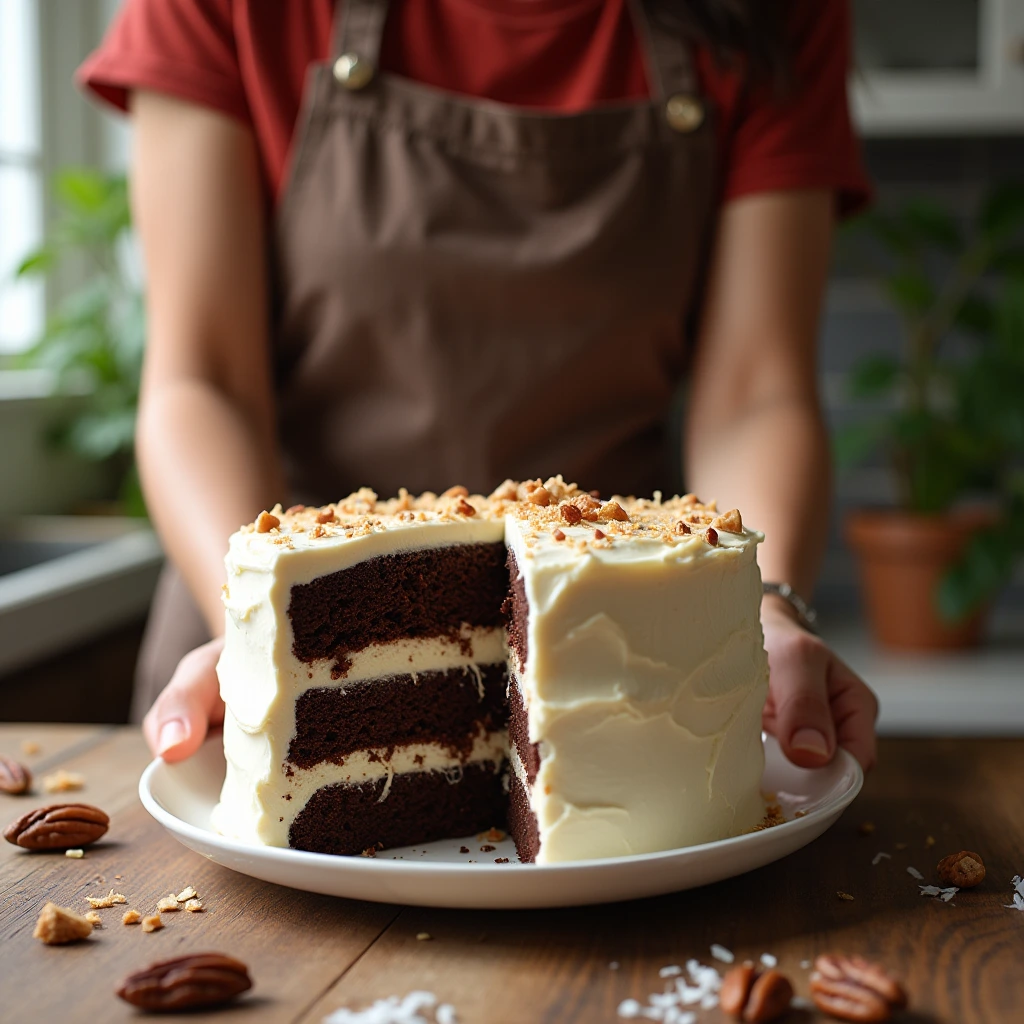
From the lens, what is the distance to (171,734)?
124 centimetres

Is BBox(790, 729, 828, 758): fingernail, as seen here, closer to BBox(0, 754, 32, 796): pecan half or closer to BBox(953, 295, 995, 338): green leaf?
BBox(0, 754, 32, 796): pecan half

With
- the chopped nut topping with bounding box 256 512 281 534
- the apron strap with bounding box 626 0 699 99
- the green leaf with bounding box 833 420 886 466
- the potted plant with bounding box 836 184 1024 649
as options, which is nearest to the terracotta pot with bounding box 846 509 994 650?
the potted plant with bounding box 836 184 1024 649

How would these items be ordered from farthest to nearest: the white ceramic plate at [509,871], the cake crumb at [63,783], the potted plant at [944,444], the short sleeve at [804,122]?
the potted plant at [944,444] → the short sleeve at [804,122] → the cake crumb at [63,783] → the white ceramic plate at [509,871]

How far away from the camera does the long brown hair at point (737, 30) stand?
5.65 feet

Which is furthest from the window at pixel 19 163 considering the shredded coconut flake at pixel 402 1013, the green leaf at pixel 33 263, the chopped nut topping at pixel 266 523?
the shredded coconut flake at pixel 402 1013

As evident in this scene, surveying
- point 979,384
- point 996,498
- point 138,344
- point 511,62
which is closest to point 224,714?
point 511,62

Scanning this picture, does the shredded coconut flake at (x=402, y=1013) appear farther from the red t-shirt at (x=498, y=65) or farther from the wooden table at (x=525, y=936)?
the red t-shirt at (x=498, y=65)

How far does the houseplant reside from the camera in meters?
3.09

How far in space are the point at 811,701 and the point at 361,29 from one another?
1.10 m

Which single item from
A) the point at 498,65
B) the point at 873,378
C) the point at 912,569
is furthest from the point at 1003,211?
the point at 498,65

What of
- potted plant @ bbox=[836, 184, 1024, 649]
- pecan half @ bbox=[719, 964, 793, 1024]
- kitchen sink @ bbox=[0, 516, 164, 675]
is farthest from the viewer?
potted plant @ bbox=[836, 184, 1024, 649]

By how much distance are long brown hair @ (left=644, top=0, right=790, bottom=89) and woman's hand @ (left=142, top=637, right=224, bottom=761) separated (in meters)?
1.07

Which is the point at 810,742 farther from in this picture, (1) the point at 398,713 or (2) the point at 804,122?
(2) the point at 804,122

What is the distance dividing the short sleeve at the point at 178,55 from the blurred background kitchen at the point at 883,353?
1.23 meters
